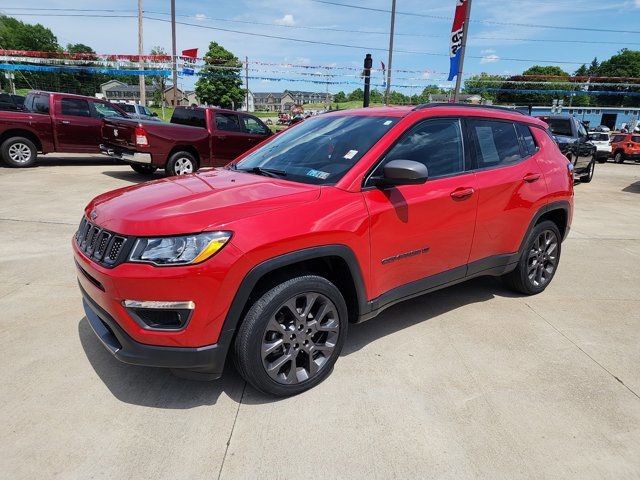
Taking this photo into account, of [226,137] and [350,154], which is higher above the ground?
[350,154]

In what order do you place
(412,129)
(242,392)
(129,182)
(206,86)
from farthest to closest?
(206,86)
(129,182)
(412,129)
(242,392)

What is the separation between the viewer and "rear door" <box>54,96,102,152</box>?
11.2 meters

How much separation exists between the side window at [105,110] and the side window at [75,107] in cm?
26

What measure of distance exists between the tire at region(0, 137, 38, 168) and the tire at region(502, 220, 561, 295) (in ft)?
37.8

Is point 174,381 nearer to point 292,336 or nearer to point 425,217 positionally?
point 292,336

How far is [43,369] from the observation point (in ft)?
9.67

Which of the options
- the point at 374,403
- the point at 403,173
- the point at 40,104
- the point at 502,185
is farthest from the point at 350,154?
the point at 40,104

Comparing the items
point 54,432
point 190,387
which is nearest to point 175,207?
point 190,387

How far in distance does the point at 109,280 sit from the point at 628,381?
133 inches

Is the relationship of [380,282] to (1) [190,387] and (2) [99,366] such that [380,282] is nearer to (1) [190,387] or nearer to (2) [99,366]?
(1) [190,387]

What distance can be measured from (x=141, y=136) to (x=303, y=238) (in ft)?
27.0

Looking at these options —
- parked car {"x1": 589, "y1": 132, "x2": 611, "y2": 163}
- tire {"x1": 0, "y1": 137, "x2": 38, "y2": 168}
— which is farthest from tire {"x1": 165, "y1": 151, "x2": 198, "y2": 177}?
parked car {"x1": 589, "y1": 132, "x2": 611, "y2": 163}

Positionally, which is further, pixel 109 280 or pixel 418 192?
pixel 418 192

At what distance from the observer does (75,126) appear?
37.4 feet
